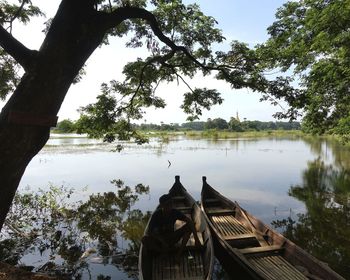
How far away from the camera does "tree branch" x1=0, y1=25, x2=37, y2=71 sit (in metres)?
3.05

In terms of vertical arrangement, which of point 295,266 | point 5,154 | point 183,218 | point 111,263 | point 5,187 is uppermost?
point 5,154

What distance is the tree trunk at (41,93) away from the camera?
8.90ft

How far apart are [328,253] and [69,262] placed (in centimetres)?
685

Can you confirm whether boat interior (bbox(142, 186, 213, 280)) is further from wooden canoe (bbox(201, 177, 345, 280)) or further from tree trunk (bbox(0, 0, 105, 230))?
tree trunk (bbox(0, 0, 105, 230))

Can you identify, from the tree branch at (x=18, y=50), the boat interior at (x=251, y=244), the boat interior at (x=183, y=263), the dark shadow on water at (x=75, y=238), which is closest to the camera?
the tree branch at (x=18, y=50)

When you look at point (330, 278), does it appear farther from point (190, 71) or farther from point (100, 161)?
point (100, 161)

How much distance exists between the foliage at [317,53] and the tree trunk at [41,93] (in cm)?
609

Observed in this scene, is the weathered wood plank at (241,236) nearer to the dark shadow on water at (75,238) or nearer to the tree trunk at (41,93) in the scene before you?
the dark shadow on water at (75,238)

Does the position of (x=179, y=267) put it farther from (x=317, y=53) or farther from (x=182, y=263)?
(x=317, y=53)

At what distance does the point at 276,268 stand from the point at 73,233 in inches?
256

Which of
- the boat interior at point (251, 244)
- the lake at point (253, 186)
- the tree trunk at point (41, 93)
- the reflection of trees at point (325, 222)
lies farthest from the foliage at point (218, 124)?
the tree trunk at point (41, 93)

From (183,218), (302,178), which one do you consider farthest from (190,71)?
(302,178)

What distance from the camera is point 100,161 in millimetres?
28812

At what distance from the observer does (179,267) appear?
6047mm
